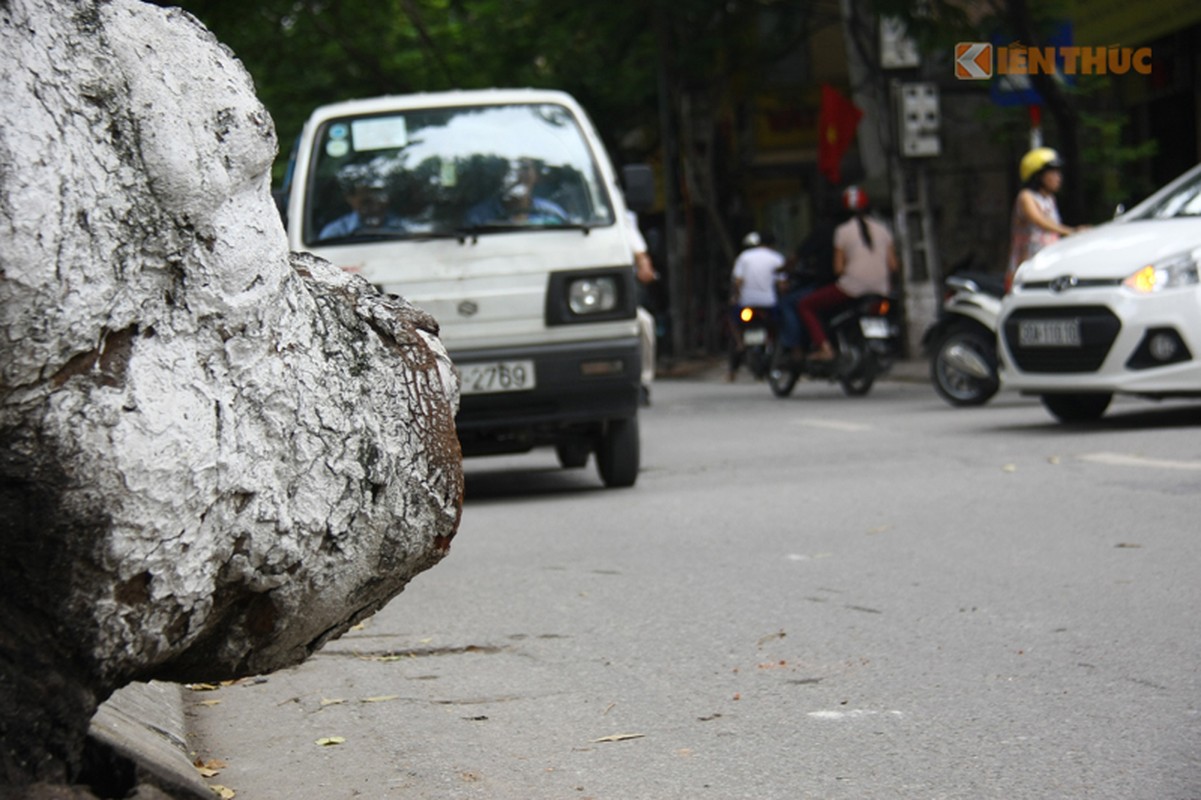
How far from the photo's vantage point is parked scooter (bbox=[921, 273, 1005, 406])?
13.1 metres

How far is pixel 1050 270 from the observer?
10.7 metres

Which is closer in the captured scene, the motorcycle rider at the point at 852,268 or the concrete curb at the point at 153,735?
the concrete curb at the point at 153,735

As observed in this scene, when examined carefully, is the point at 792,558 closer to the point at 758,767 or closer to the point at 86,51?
the point at 758,767

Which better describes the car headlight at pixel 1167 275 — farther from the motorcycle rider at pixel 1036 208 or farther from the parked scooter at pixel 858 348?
the parked scooter at pixel 858 348

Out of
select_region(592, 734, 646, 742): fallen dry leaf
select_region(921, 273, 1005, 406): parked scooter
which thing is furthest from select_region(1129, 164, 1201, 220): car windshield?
select_region(592, 734, 646, 742): fallen dry leaf

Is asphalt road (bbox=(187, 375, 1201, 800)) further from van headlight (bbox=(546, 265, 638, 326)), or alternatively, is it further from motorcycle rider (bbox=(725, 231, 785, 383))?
motorcycle rider (bbox=(725, 231, 785, 383))

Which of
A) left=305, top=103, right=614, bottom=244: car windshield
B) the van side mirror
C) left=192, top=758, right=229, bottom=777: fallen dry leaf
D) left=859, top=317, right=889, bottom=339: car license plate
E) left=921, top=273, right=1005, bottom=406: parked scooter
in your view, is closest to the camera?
left=192, top=758, right=229, bottom=777: fallen dry leaf

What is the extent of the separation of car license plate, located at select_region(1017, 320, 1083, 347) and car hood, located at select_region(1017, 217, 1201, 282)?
272 millimetres

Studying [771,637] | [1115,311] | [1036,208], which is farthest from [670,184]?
[771,637]

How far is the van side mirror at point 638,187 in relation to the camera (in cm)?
959

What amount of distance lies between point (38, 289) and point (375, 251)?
246 inches

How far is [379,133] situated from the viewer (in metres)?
9.31

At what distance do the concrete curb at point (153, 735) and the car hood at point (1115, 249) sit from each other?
22.9 ft

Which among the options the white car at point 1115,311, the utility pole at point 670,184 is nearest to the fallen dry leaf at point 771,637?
the white car at point 1115,311
